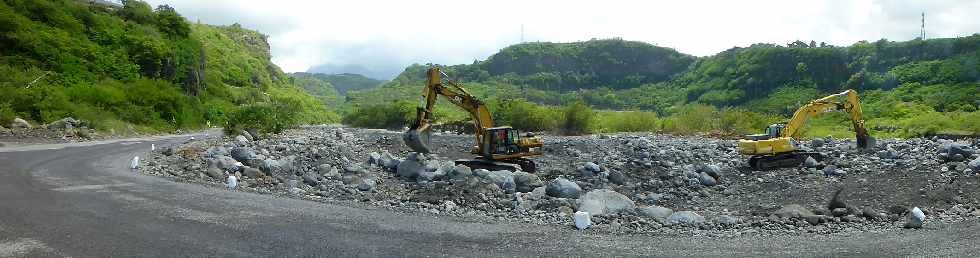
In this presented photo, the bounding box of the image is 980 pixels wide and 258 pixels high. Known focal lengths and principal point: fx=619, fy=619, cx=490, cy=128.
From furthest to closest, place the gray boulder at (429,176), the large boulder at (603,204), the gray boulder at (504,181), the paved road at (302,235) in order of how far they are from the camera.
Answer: the gray boulder at (429,176) → the gray boulder at (504,181) → the large boulder at (603,204) → the paved road at (302,235)

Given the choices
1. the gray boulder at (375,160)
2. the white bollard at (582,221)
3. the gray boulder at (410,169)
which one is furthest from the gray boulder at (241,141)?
the white bollard at (582,221)

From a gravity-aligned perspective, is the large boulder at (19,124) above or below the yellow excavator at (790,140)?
above

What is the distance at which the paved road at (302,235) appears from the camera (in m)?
7.39

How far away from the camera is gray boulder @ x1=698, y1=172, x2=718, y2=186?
60.7ft

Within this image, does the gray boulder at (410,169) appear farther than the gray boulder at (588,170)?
No

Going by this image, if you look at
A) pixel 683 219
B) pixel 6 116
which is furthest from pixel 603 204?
pixel 6 116

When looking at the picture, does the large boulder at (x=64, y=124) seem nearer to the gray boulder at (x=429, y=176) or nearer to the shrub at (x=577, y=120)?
the gray boulder at (x=429, y=176)

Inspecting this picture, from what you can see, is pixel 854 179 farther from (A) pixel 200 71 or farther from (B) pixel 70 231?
(A) pixel 200 71

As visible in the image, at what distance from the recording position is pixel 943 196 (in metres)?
13.8

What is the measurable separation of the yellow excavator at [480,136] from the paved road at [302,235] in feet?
31.9

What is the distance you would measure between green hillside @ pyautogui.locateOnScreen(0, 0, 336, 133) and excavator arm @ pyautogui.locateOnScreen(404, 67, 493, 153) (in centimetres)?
1281

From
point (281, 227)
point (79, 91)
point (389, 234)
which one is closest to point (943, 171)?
point (389, 234)

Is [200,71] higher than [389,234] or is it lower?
higher

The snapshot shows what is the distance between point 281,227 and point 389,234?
1.56 meters
